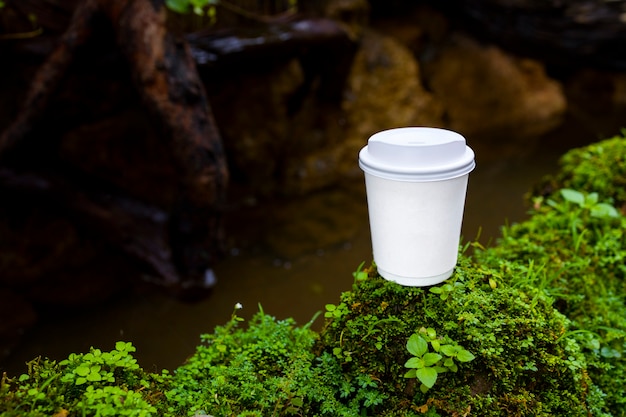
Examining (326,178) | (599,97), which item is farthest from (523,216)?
(599,97)

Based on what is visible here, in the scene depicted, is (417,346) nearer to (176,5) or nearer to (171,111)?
(171,111)

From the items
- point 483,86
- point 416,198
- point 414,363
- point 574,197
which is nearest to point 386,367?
point 414,363

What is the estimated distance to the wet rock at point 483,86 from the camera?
7113mm

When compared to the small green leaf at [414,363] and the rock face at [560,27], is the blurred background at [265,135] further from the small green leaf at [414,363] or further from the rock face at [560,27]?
the small green leaf at [414,363]

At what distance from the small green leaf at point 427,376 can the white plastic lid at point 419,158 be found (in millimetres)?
560

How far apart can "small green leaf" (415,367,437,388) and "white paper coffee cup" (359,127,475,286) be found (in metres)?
0.28

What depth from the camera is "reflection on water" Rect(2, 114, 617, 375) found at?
2.69 meters

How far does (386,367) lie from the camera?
1.76m

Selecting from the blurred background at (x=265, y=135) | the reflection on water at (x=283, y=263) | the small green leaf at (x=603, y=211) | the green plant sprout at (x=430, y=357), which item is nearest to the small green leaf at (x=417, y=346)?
the green plant sprout at (x=430, y=357)

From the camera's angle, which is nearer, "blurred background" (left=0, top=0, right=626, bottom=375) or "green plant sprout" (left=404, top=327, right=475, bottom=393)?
"green plant sprout" (left=404, top=327, right=475, bottom=393)

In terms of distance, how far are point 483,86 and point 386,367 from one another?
615 centimetres

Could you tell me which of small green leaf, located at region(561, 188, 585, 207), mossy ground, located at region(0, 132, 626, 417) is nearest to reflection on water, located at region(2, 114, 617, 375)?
mossy ground, located at region(0, 132, 626, 417)

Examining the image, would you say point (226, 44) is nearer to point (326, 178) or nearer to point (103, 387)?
point (326, 178)

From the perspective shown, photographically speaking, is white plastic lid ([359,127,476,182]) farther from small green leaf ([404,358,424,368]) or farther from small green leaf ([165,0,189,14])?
small green leaf ([165,0,189,14])
